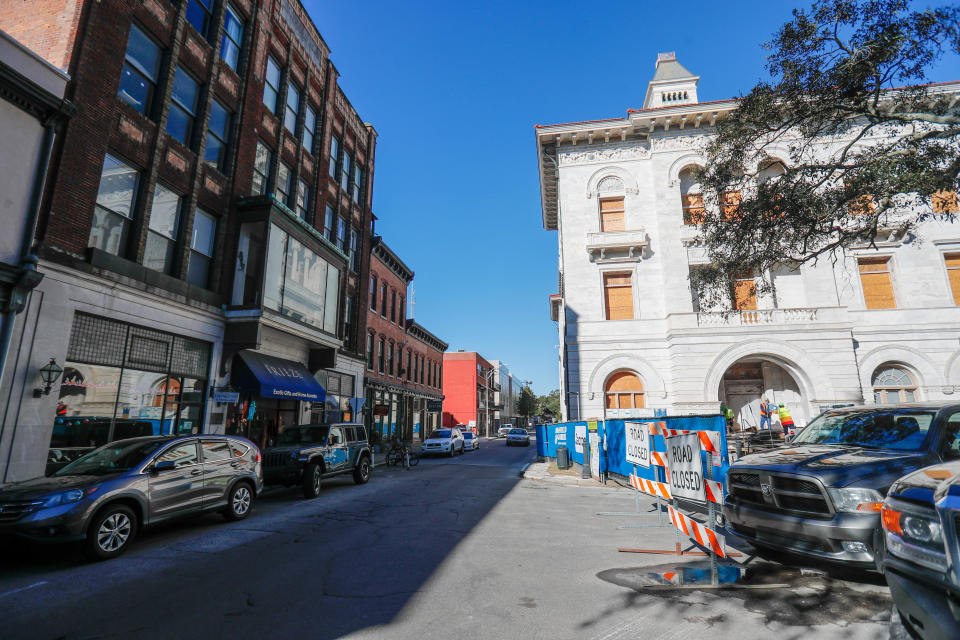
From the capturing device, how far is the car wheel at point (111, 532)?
611 cm

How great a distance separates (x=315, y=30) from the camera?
21.8 metres

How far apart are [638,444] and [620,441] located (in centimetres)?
447

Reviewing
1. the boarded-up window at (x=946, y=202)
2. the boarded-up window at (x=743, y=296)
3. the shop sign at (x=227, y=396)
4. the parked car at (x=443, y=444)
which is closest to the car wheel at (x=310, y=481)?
the shop sign at (x=227, y=396)

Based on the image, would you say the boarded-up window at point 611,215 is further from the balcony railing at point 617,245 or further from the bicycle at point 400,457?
the bicycle at point 400,457

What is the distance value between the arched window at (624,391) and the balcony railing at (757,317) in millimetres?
4056

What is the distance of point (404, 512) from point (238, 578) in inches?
177

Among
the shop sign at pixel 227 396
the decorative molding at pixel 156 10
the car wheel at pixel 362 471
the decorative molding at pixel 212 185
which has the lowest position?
the car wheel at pixel 362 471

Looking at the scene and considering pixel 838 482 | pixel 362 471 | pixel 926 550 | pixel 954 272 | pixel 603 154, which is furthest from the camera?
pixel 603 154

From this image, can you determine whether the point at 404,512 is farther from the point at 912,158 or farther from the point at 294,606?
the point at 912,158

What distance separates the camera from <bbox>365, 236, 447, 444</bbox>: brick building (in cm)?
3048

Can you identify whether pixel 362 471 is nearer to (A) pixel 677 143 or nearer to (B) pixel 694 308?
(B) pixel 694 308

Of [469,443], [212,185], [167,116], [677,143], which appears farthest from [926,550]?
[469,443]

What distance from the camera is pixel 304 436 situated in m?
13.0

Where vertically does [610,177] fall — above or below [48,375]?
above
